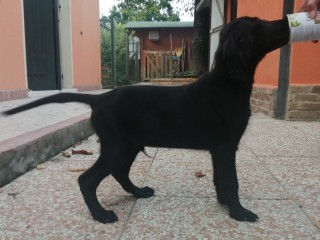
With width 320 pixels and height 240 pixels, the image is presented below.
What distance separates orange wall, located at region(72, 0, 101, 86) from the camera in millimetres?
10078

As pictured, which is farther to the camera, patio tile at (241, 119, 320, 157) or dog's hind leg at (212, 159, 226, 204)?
patio tile at (241, 119, 320, 157)

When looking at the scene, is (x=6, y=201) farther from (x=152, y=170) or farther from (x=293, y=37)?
(x=293, y=37)

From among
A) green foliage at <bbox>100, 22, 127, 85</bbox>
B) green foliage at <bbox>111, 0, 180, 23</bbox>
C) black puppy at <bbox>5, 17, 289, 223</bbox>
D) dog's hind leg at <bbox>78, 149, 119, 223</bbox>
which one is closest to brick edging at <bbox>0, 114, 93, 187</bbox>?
black puppy at <bbox>5, 17, 289, 223</bbox>

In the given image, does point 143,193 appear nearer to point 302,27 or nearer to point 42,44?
point 302,27

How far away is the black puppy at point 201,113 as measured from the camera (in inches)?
86.7

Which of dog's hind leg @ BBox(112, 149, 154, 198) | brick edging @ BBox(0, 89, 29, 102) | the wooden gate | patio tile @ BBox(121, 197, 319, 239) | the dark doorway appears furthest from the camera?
the wooden gate

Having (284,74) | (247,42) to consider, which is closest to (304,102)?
(284,74)

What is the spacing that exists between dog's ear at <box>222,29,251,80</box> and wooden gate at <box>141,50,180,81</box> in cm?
1588

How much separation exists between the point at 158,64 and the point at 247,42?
1631cm

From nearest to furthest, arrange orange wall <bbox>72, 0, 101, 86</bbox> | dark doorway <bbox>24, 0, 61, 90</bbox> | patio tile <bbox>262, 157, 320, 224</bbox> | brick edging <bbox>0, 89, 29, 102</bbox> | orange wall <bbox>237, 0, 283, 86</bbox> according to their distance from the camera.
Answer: patio tile <bbox>262, 157, 320, 224</bbox>
orange wall <bbox>237, 0, 283, 86</bbox>
brick edging <bbox>0, 89, 29, 102</bbox>
dark doorway <bbox>24, 0, 61, 90</bbox>
orange wall <bbox>72, 0, 101, 86</bbox>

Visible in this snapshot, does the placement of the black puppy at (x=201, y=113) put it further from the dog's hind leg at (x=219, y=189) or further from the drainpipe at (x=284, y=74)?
the drainpipe at (x=284, y=74)

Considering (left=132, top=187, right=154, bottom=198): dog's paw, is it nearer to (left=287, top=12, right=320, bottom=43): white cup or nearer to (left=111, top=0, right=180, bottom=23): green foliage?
(left=287, top=12, right=320, bottom=43): white cup

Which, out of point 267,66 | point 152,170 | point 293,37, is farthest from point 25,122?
point 267,66

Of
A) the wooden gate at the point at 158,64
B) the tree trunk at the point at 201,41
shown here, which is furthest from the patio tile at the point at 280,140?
the wooden gate at the point at 158,64
